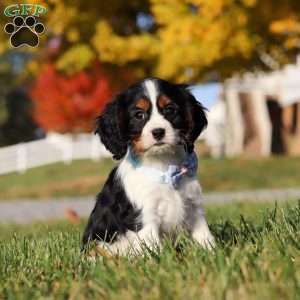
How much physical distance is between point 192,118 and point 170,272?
5.07 feet

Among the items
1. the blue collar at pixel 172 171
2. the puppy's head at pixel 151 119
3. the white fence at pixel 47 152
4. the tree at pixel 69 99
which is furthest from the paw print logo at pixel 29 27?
the white fence at pixel 47 152

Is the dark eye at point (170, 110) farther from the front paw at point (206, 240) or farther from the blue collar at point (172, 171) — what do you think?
the front paw at point (206, 240)

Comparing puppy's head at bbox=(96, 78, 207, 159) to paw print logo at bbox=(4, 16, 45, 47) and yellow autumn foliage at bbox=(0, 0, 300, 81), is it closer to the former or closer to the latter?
paw print logo at bbox=(4, 16, 45, 47)

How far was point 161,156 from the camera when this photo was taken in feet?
16.3

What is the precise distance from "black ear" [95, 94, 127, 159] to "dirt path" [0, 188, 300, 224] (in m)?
7.88

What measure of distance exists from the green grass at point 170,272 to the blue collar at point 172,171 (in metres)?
0.42

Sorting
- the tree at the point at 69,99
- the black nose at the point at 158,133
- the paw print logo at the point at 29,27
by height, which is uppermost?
the paw print logo at the point at 29,27

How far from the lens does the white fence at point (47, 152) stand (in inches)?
1300

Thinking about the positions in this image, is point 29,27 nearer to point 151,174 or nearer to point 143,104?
point 143,104

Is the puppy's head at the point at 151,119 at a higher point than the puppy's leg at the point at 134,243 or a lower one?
higher

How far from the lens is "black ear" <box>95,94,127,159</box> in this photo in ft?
16.8

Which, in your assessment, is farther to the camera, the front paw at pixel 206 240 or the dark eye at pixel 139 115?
the dark eye at pixel 139 115

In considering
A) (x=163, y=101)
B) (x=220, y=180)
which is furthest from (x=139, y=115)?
(x=220, y=180)

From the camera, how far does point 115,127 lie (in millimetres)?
5145
